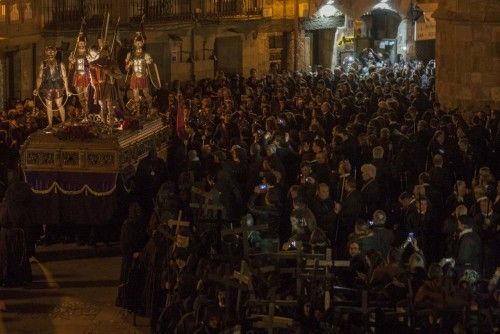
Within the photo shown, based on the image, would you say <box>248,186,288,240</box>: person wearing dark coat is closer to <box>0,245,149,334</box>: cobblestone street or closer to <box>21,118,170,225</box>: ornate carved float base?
<box>0,245,149,334</box>: cobblestone street

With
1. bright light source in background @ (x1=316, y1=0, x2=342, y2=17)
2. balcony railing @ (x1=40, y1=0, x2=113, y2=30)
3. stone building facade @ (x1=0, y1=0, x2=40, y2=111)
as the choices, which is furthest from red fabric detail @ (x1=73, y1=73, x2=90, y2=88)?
bright light source in background @ (x1=316, y1=0, x2=342, y2=17)

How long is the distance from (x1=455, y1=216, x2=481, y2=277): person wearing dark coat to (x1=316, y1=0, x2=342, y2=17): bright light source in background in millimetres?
24519

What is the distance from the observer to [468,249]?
566 inches

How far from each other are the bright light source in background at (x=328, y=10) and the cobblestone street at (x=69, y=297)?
2002 centimetres

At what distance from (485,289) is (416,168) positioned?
664 cm

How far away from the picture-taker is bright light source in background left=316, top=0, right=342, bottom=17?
127 ft

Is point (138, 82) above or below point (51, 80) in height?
below

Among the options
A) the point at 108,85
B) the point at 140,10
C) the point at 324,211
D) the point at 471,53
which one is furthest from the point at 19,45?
the point at 324,211

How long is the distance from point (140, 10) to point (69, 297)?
18.1m

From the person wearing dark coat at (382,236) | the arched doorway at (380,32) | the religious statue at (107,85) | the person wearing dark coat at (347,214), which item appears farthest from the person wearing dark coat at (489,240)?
the arched doorway at (380,32)

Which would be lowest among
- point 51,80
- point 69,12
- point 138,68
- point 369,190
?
point 369,190

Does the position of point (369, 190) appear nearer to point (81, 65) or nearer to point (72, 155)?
point (72, 155)

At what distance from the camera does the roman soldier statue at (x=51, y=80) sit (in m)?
22.2

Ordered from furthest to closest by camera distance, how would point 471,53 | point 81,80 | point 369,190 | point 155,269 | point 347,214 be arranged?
point 471,53, point 81,80, point 369,190, point 347,214, point 155,269
